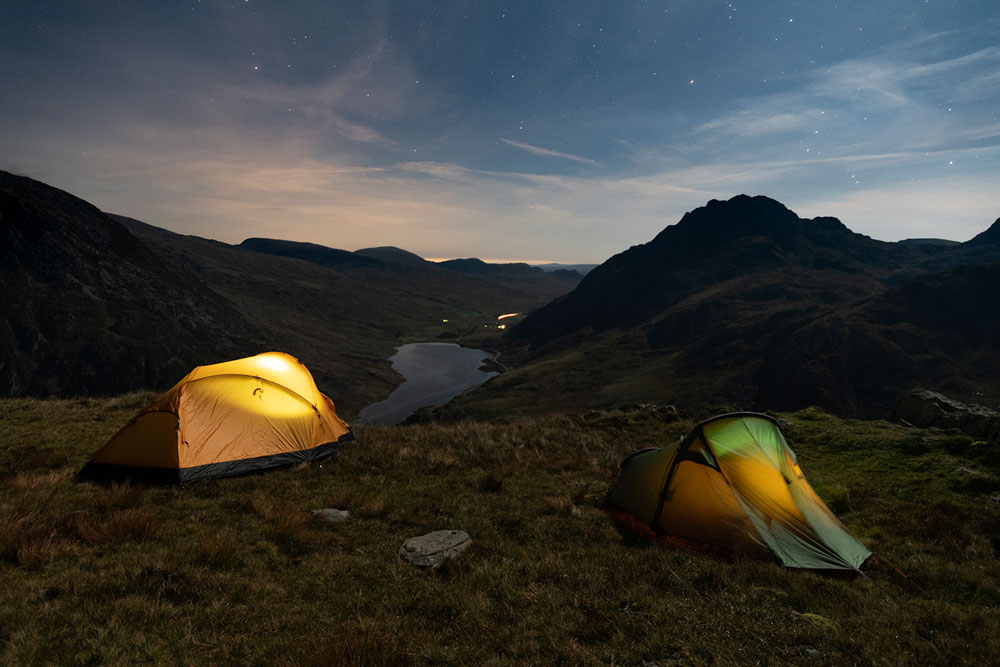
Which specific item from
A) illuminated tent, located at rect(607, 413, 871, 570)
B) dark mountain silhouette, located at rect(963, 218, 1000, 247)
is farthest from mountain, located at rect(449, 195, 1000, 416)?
illuminated tent, located at rect(607, 413, 871, 570)

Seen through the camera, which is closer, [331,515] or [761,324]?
[331,515]

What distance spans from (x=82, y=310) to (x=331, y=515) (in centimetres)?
8454

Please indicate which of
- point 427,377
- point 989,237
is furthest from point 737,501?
point 989,237

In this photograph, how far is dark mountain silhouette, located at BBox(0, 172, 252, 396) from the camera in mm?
58562

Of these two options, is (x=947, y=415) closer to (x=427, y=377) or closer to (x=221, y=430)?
(x=221, y=430)

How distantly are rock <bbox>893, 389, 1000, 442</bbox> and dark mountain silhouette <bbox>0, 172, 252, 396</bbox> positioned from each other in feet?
278

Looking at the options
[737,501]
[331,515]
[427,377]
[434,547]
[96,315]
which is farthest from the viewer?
[427,377]

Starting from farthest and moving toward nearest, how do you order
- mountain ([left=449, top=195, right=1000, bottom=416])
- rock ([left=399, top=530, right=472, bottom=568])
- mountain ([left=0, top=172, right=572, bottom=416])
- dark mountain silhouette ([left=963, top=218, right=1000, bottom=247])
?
dark mountain silhouette ([left=963, top=218, right=1000, bottom=247]) → mountain ([left=449, top=195, right=1000, bottom=416]) → mountain ([left=0, top=172, right=572, bottom=416]) → rock ([left=399, top=530, right=472, bottom=568])

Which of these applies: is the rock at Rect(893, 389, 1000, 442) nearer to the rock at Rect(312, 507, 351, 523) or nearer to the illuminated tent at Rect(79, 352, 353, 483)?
the rock at Rect(312, 507, 351, 523)

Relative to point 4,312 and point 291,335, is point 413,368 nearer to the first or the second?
point 291,335

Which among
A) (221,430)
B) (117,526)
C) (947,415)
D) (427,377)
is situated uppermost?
(221,430)

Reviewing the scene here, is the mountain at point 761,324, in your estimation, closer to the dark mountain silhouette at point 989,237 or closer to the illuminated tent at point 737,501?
the dark mountain silhouette at point 989,237

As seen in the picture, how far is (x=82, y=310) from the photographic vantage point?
65125 mm

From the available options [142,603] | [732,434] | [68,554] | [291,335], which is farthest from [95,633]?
[291,335]
